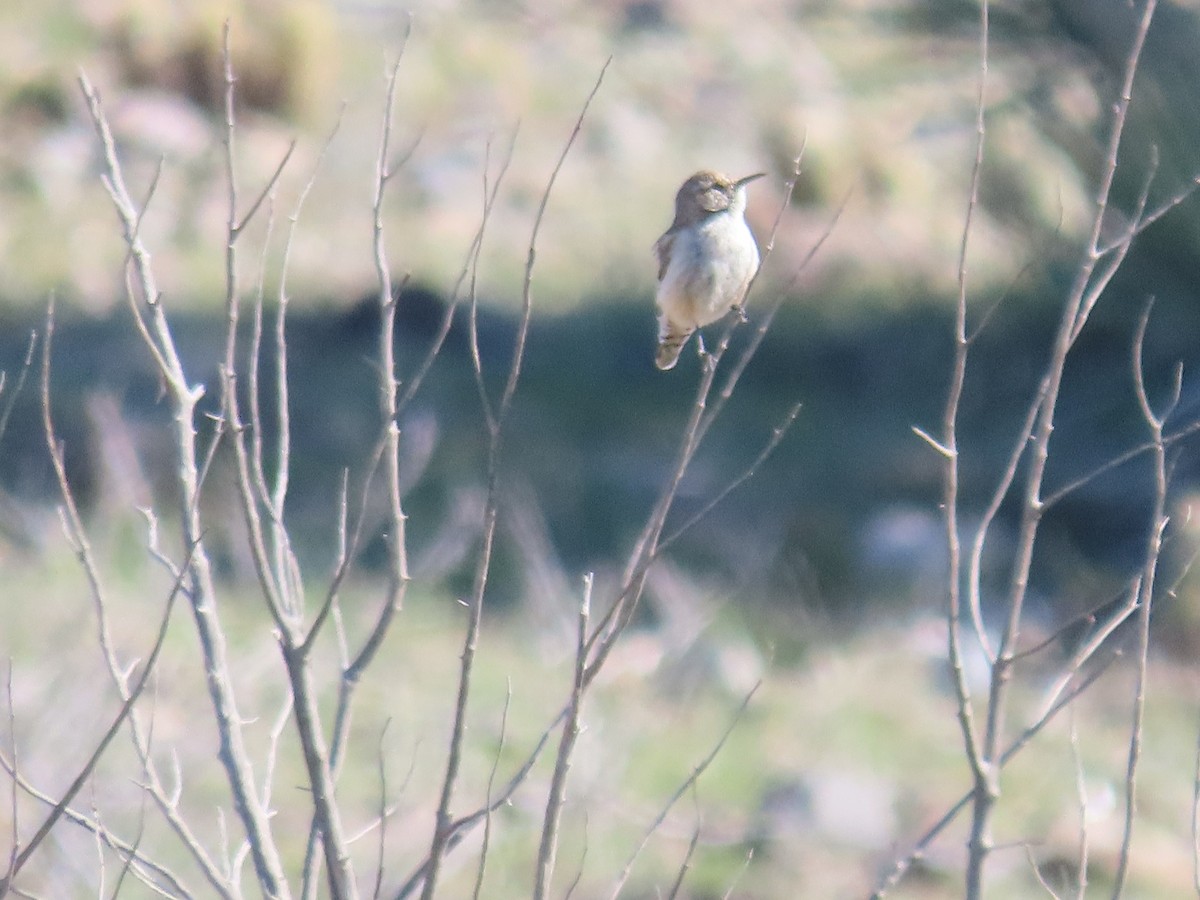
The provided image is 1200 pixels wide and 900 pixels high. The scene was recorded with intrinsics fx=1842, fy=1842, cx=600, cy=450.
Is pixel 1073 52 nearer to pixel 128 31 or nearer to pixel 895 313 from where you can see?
pixel 895 313

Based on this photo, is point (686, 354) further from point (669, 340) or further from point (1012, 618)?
point (1012, 618)

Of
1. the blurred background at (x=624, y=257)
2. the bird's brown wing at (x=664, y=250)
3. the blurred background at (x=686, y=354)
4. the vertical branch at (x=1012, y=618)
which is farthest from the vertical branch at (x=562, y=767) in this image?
the blurred background at (x=624, y=257)

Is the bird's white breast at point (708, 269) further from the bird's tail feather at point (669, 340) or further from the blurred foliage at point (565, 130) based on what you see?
the blurred foliage at point (565, 130)

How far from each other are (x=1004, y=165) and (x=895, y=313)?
1.70 m

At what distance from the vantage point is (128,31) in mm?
16750

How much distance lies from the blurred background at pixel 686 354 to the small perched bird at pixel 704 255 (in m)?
1.70

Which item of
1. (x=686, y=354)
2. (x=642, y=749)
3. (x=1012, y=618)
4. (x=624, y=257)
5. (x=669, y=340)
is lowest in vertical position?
(x=642, y=749)

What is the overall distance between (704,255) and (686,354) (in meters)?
7.93

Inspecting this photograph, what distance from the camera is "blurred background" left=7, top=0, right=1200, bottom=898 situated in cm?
822

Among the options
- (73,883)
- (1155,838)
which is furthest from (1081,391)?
(73,883)

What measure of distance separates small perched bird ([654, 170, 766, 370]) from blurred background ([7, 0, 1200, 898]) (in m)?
1.70

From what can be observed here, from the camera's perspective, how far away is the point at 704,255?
14.4 ft

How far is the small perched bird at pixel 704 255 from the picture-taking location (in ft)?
14.4

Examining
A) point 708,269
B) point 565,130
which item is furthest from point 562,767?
point 565,130
